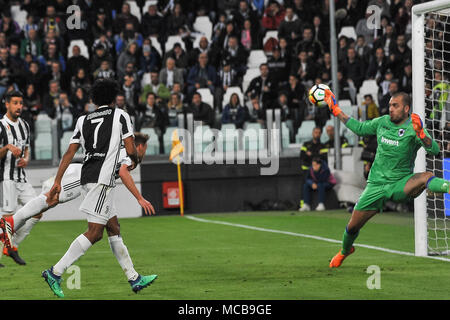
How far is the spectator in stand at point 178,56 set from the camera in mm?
22438

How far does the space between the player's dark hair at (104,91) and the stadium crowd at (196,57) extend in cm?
1190

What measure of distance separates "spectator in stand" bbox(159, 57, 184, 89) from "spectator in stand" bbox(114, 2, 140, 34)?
2111 mm

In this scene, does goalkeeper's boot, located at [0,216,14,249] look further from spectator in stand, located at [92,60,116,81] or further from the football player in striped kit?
spectator in stand, located at [92,60,116,81]

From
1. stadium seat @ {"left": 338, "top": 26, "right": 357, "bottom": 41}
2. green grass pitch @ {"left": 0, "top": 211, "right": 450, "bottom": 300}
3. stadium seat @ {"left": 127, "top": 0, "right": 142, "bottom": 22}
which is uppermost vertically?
stadium seat @ {"left": 127, "top": 0, "right": 142, "bottom": 22}

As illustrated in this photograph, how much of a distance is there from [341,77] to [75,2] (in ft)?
23.9

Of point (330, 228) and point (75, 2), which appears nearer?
point (330, 228)

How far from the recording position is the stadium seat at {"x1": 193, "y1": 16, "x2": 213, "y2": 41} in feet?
80.2

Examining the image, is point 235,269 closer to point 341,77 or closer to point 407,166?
point 407,166

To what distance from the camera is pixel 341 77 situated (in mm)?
22250

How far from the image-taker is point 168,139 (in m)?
20.3

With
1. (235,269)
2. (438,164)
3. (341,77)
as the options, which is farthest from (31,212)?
(341,77)

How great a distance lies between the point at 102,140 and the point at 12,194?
3682 millimetres

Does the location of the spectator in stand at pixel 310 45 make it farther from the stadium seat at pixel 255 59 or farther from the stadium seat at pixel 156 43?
the stadium seat at pixel 156 43

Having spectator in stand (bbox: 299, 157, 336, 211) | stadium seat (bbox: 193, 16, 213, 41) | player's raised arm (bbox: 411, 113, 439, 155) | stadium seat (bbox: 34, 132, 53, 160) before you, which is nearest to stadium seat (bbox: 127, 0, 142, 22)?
stadium seat (bbox: 193, 16, 213, 41)
